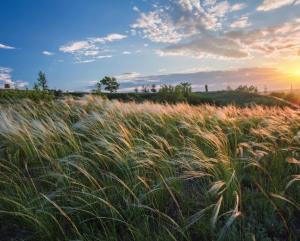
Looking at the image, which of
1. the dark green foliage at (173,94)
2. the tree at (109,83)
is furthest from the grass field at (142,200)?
the tree at (109,83)

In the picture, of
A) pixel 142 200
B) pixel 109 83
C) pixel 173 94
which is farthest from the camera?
pixel 109 83

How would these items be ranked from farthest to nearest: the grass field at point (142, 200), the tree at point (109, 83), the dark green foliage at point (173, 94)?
the tree at point (109, 83) → the dark green foliage at point (173, 94) → the grass field at point (142, 200)

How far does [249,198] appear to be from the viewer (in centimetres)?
308

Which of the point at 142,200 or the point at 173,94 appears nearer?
the point at 142,200

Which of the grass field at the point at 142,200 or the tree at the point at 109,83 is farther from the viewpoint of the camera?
the tree at the point at 109,83

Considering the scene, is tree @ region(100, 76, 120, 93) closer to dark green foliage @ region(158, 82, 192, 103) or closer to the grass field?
dark green foliage @ region(158, 82, 192, 103)

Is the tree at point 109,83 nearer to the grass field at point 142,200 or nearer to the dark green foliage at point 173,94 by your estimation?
the dark green foliage at point 173,94

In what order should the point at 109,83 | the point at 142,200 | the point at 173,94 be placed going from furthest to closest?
the point at 109,83, the point at 173,94, the point at 142,200

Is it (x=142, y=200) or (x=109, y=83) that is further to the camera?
(x=109, y=83)

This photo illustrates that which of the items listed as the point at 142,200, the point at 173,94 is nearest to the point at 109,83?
the point at 173,94

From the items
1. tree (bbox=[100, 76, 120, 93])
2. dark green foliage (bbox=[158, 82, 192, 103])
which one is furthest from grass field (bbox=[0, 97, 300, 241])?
tree (bbox=[100, 76, 120, 93])

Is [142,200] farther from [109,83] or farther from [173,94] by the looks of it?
[109,83]

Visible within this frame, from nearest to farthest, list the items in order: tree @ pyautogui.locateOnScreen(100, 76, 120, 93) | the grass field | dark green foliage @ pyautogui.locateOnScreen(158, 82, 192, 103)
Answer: the grass field, dark green foliage @ pyautogui.locateOnScreen(158, 82, 192, 103), tree @ pyautogui.locateOnScreen(100, 76, 120, 93)

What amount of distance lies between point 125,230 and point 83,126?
2.32m
